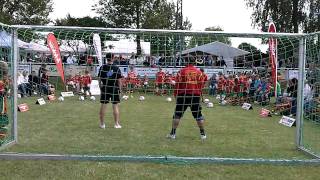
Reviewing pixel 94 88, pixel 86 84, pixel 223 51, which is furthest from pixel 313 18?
pixel 86 84

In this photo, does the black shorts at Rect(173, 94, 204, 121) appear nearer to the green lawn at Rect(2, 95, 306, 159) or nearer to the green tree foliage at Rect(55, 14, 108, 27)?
the green lawn at Rect(2, 95, 306, 159)

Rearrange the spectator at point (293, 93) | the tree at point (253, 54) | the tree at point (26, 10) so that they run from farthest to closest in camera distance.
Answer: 1. the tree at point (26, 10)
2. the spectator at point (293, 93)
3. the tree at point (253, 54)

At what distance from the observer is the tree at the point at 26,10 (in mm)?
51625

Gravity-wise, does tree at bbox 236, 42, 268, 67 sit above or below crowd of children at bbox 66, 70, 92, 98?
above

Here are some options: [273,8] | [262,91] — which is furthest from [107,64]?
[273,8]

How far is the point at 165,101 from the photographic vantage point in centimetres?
2191

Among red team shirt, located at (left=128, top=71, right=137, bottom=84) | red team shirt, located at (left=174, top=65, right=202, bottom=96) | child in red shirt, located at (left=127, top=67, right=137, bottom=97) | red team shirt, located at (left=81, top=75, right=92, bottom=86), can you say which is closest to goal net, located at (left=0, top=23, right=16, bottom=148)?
red team shirt, located at (left=174, top=65, right=202, bottom=96)

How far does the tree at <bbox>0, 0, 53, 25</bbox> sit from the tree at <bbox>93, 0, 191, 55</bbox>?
762cm

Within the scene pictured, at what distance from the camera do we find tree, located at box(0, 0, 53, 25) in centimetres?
5162

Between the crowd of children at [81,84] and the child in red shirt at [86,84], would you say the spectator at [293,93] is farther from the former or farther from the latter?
the child in red shirt at [86,84]

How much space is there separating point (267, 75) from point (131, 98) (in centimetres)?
618

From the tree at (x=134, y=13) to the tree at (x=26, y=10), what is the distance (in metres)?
7.62

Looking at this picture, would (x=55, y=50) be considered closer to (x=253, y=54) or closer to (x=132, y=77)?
(x=132, y=77)

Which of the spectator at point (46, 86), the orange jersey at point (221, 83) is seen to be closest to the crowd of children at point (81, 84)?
the spectator at point (46, 86)
